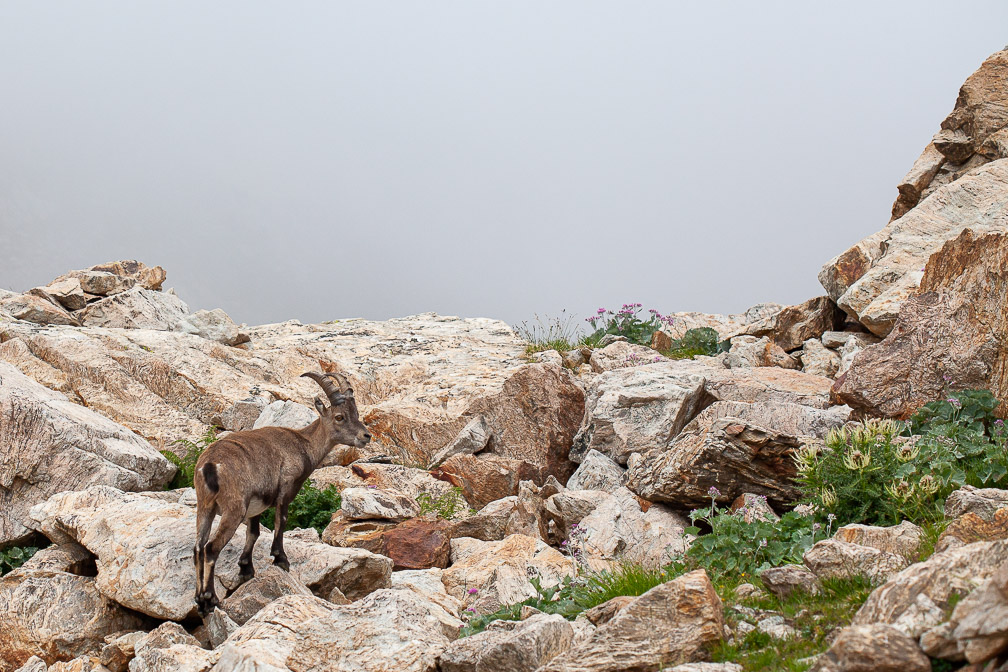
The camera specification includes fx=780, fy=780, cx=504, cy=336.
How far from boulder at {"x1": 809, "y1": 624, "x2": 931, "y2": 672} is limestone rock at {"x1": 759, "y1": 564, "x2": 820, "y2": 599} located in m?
1.88

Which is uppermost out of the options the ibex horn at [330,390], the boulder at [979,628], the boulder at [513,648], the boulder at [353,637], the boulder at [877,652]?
the boulder at [979,628]

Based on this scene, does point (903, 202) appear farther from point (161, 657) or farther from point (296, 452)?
point (161, 657)

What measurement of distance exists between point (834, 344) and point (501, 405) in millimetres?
6590

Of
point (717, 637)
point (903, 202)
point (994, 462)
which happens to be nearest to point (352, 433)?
point (717, 637)

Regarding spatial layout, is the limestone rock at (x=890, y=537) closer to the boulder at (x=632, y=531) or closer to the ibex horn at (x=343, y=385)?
the boulder at (x=632, y=531)

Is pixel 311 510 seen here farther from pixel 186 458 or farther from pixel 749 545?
pixel 749 545

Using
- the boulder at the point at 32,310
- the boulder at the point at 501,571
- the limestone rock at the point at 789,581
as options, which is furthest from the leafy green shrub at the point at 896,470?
the boulder at the point at 32,310

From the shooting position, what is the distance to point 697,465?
8805mm

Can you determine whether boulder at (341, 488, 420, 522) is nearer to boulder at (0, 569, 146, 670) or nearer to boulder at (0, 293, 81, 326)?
boulder at (0, 569, 146, 670)

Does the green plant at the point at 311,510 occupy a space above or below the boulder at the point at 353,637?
below

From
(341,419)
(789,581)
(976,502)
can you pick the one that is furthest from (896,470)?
(341,419)

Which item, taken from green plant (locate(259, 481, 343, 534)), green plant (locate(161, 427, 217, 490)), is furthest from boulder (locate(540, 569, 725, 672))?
green plant (locate(161, 427, 217, 490))

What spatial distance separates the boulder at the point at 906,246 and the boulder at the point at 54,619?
12.4 meters

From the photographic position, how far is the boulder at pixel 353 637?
5.84 metres
